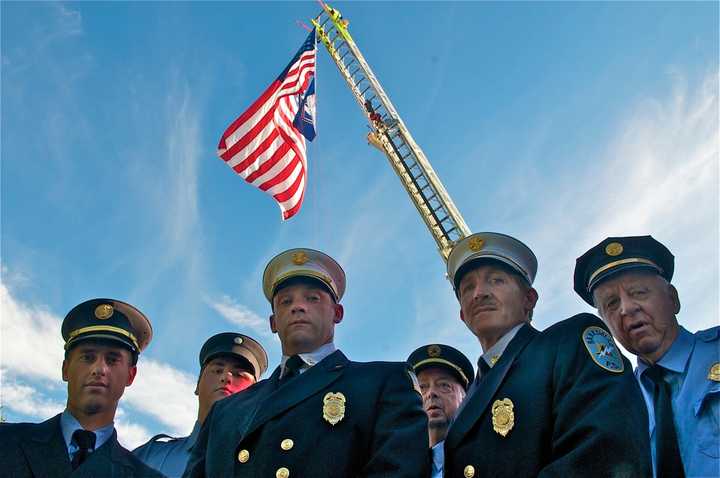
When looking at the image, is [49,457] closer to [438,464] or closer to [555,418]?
[438,464]

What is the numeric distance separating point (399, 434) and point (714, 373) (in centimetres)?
191

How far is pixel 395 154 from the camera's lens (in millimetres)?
23203

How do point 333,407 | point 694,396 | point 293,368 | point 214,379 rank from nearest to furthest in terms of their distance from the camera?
1. point 694,396
2. point 333,407
3. point 293,368
4. point 214,379

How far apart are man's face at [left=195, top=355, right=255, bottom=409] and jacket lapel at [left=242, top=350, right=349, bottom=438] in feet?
8.03

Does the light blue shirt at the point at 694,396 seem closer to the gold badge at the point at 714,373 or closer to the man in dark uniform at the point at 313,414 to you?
the gold badge at the point at 714,373

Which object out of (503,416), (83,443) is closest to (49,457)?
(83,443)

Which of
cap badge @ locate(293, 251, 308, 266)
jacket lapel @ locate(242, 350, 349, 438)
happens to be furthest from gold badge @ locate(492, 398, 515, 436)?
cap badge @ locate(293, 251, 308, 266)

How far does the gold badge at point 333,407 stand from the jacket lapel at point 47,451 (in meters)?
1.74

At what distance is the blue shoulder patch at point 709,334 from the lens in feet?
14.0

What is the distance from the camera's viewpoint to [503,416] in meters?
3.69

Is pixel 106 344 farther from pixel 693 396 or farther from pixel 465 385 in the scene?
pixel 693 396

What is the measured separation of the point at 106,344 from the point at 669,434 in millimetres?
3897

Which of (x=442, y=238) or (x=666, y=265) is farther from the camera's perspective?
(x=442, y=238)

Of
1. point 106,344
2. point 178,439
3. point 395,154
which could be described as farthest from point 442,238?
point 106,344
